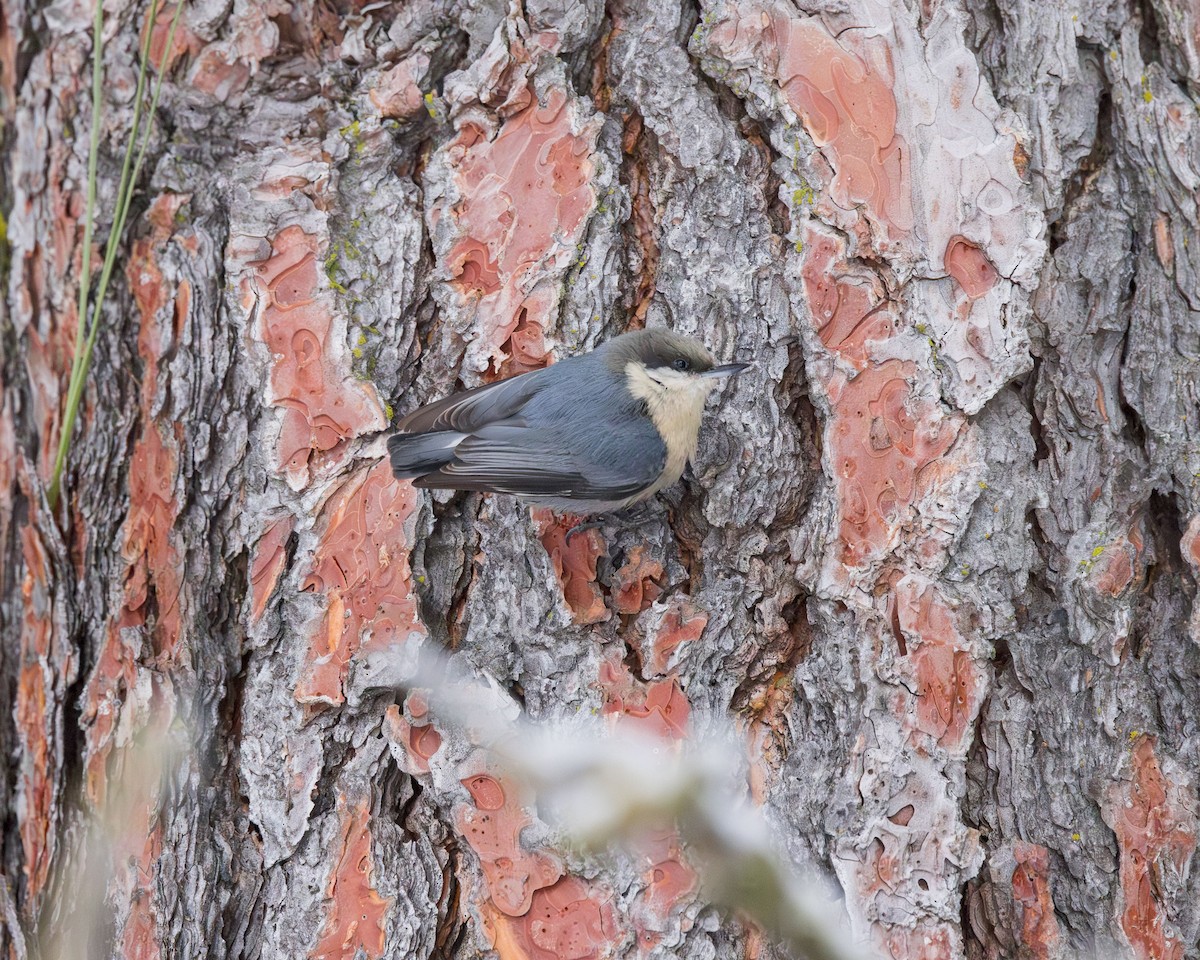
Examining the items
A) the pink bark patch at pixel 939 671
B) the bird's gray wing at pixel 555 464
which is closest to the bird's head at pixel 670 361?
the bird's gray wing at pixel 555 464

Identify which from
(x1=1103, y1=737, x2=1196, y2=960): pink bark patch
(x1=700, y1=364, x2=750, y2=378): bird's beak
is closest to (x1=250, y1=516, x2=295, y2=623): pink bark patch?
(x1=700, y1=364, x2=750, y2=378): bird's beak

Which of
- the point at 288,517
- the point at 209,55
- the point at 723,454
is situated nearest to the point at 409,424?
the point at 288,517

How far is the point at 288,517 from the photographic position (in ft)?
5.61

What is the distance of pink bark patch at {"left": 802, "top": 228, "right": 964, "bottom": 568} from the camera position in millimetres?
1568

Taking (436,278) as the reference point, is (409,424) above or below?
below

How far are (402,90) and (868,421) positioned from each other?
3.18ft

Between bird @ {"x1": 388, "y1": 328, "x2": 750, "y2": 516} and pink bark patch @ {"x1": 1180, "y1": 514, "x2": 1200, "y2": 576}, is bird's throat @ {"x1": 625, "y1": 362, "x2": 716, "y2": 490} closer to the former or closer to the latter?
bird @ {"x1": 388, "y1": 328, "x2": 750, "y2": 516}

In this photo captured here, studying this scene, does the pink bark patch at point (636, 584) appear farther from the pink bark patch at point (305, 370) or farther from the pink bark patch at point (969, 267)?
the pink bark patch at point (969, 267)

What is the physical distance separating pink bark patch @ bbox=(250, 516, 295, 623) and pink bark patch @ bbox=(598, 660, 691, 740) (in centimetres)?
56

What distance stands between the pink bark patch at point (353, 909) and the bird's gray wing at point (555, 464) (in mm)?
597

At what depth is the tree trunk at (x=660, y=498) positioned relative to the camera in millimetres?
1500

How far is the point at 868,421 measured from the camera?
1604 mm

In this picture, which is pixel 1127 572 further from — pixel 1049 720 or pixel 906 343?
pixel 906 343

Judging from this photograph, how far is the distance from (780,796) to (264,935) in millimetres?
814
